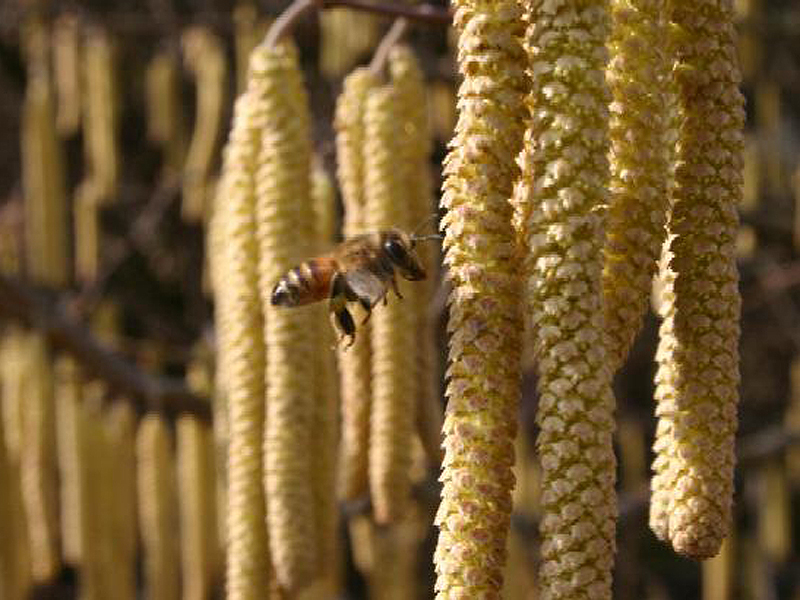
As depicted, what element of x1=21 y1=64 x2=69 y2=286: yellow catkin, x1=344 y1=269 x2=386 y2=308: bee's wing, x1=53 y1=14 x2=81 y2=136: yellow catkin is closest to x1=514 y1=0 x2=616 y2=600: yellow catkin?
x1=344 y1=269 x2=386 y2=308: bee's wing

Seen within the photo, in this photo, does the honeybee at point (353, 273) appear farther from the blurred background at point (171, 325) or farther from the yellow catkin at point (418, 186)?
the blurred background at point (171, 325)

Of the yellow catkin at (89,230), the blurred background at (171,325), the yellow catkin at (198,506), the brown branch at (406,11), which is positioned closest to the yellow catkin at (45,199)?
the blurred background at (171,325)

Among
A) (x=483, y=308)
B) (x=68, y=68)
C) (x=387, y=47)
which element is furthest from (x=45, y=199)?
(x=483, y=308)

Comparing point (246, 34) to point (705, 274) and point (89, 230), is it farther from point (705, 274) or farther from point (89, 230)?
point (705, 274)

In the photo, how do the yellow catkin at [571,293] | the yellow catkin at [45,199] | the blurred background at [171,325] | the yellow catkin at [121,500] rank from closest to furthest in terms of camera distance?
the yellow catkin at [571,293] → the blurred background at [171,325] → the yellow catkin at [121,500] → the yellow catkin at [45,199]

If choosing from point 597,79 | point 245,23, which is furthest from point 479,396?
point 245,23

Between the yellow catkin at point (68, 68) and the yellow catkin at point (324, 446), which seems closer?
the yellow catkin at point (324, 446)
